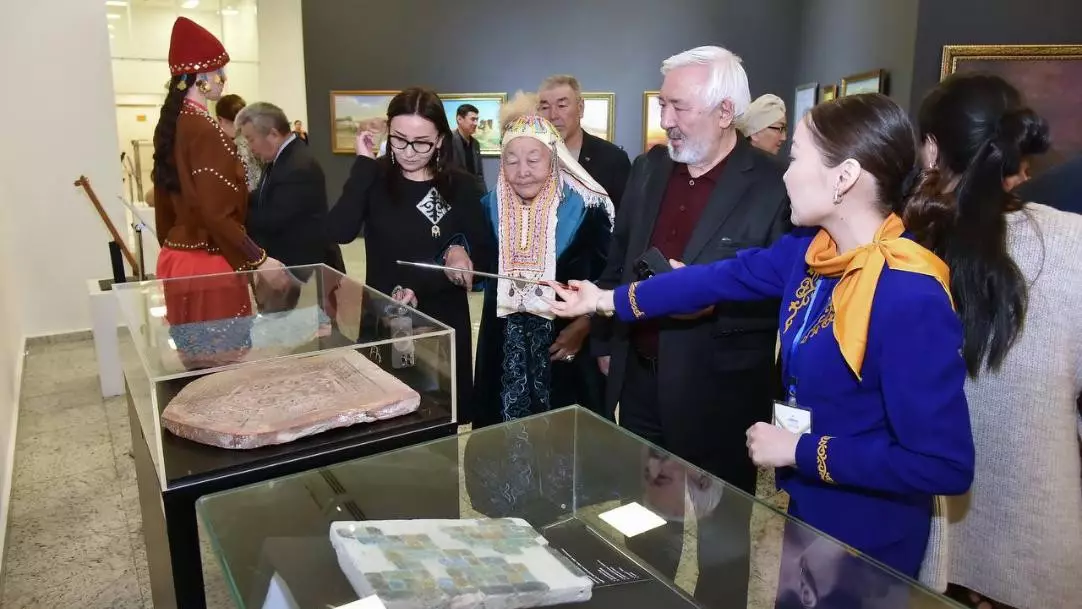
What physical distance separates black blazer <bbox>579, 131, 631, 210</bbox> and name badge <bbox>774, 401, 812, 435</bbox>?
7.67 feet

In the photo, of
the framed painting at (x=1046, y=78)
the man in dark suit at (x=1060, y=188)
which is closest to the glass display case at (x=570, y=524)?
the man in dark suit at (x=1060, y=188)

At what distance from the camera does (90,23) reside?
18.2 ft

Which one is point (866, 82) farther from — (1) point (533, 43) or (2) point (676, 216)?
(2) point (676, 216)

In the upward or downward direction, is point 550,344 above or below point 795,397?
below

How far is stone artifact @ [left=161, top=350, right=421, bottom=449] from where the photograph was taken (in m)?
1.59

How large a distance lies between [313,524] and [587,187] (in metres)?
1.67

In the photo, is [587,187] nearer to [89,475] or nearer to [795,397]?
[795,397]

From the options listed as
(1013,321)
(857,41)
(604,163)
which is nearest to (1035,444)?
(1013,321)

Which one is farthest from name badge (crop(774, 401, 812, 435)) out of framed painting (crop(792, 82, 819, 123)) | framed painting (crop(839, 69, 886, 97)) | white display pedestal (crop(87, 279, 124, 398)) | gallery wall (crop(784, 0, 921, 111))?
framed painting (crop(792, 82, 819, 123))

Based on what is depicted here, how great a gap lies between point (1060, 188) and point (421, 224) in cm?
201

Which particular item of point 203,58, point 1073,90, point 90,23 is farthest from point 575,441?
point 90,23

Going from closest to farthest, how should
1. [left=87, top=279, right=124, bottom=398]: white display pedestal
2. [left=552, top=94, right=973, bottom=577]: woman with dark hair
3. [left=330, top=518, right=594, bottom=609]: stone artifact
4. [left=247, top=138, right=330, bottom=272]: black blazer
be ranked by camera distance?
[left=330, top=518, right=594, bottom=609]: stone artifact < [left=552, top=94, right=973, bottom=577]: woman with dark hair < [left=247, top=138, right=330, bottom=272]: black blazer < [left=87, top=279, right=124, bottom=398]: white display pedestal

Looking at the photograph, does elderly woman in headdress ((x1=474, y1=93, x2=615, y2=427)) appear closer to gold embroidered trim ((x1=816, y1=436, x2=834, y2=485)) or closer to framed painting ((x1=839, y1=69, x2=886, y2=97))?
gold embroidered trim ((x1=816, y1=436, x2=834, y2=485))

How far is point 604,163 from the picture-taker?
378 cm
